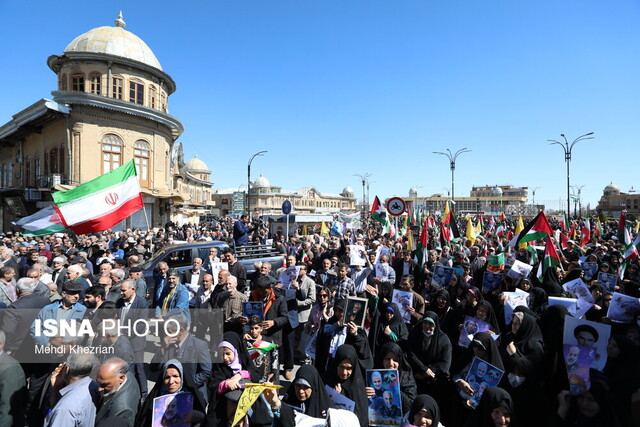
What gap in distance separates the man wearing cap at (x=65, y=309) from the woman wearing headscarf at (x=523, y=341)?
16.6 ft

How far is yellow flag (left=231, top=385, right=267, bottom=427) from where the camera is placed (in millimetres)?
2783

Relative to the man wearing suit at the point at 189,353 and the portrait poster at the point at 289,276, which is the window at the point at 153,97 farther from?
the man wearing suit at the point at 189,353

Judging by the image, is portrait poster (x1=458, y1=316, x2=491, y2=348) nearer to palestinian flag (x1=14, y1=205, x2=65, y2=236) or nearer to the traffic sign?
the traffic sign

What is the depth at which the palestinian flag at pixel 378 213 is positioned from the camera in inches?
667

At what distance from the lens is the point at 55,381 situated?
3318mm

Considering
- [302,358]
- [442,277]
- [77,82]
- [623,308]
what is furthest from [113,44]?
[623,308]

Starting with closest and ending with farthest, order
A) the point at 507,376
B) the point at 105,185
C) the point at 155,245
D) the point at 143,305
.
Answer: the point at 507,376, the point at 143,305, the point at 105,185, the point at 155,245

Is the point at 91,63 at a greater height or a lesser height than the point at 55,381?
greater

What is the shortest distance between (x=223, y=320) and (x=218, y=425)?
219 centimetres

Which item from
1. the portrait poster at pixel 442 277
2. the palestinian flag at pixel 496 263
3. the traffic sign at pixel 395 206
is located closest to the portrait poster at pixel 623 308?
the palestinian flag at pixel 496 263

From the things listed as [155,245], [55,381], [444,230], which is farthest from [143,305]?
[155,245]

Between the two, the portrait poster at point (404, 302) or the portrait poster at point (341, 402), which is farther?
the portrait poster at point (404, 302)

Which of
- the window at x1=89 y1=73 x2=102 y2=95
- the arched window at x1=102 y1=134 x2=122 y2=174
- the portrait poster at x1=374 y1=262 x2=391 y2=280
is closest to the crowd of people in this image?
the portrait poster at x1=374 y1=262 x2=391 y2=280

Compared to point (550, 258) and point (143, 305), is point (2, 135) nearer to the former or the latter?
point (143, 305)
